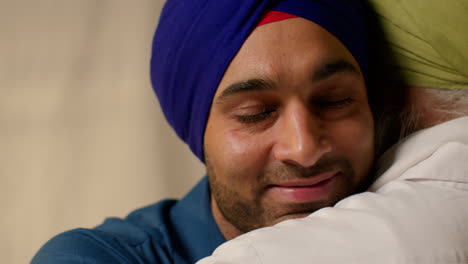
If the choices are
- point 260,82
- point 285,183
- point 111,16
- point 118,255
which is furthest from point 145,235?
point 111,16

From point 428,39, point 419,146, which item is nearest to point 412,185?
point 419,146

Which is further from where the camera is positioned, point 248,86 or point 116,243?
point 116,243

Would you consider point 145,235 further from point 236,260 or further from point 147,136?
point 147,136

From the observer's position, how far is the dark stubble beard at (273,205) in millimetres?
1100

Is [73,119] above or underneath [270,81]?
underneath

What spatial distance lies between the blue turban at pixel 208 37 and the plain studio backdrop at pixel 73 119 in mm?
825

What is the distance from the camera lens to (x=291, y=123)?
1.06m

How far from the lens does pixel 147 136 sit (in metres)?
2.29

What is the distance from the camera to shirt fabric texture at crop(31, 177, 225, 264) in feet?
3.76

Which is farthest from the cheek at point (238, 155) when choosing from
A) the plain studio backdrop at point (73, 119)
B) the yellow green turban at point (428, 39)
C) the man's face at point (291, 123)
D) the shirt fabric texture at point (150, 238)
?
the plain studio backdrop at point (73, 119)

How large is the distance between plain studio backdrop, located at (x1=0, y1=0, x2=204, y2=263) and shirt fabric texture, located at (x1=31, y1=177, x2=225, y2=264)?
2.41 feet

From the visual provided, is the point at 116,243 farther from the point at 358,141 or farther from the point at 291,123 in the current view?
the point at 358,141

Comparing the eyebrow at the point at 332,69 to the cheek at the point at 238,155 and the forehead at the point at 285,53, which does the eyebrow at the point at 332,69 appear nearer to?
the forehead at the point at 285,53

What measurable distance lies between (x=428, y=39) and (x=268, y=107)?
0.41 metres
